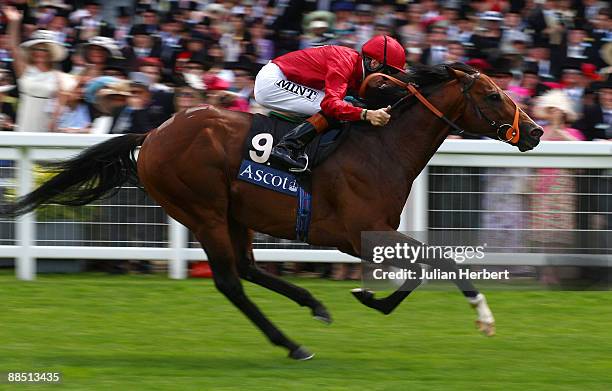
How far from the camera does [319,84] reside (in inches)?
253

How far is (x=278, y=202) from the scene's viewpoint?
248 inches

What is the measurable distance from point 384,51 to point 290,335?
182cm

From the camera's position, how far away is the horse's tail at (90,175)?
6.76 metres

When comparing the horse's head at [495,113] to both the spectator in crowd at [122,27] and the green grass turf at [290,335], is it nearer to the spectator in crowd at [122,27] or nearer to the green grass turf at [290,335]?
the green grass turf at [290,335]

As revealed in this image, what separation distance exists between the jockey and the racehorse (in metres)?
0.17

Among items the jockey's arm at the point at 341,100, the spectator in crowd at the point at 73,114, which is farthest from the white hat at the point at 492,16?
the jockey's arm at the point at 341,100

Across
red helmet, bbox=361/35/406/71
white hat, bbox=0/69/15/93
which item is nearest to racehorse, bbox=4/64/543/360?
red helmet, bbox=361/35/406/71

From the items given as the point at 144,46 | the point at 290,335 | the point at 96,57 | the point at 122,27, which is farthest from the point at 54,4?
the point at 290,335

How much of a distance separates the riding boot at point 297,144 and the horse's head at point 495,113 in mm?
824

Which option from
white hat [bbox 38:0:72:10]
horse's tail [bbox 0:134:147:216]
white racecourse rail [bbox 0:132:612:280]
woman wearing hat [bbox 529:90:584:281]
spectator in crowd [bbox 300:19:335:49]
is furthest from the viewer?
white hat [bbox 38:0:72:10]

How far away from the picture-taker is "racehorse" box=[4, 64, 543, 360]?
6219 millimetres

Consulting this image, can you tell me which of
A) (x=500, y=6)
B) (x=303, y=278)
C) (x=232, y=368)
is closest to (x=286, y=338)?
(x=232, y=368)

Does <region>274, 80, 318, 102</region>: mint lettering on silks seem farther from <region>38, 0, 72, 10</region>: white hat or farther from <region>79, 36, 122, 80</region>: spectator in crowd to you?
<region>38, 0, 72, 10</region>: white hat

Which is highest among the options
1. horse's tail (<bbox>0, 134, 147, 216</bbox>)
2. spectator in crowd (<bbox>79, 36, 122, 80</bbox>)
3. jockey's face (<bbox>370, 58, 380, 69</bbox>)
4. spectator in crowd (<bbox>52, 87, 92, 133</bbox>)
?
jockey's face (<bbox>370, 58, 380, 69</bbox>)
